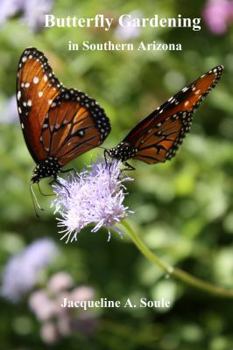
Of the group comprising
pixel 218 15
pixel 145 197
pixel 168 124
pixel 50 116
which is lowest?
pixel 168 124

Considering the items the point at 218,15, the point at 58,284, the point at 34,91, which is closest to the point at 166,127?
the point at 34,91

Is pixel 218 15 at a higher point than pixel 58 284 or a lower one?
higher

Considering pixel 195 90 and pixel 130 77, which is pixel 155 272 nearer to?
pixel 130 77

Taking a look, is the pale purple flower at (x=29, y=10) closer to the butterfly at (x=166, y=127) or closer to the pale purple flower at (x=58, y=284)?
the butterfly at (x=166, y=127)

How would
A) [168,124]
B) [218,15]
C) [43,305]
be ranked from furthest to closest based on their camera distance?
1. [218,15]
2. [43,305]
3. [168,124]

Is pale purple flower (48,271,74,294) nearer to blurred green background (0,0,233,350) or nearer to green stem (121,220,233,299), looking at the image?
blurred green background (0,0,233,350)

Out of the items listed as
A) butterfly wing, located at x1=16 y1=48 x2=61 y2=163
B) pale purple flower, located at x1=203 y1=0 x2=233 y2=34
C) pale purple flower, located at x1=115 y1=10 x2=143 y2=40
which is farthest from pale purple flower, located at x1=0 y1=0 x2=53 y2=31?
pale purple flower, located at x1=203 y1=0 x2=233 y2=34

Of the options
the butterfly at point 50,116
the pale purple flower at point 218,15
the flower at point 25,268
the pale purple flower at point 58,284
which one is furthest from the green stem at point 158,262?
the pale purple flower at point 218,15

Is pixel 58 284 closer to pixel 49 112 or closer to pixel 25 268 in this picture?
pixel 25 268

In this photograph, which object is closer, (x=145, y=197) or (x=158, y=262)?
(x=158, y=262)
